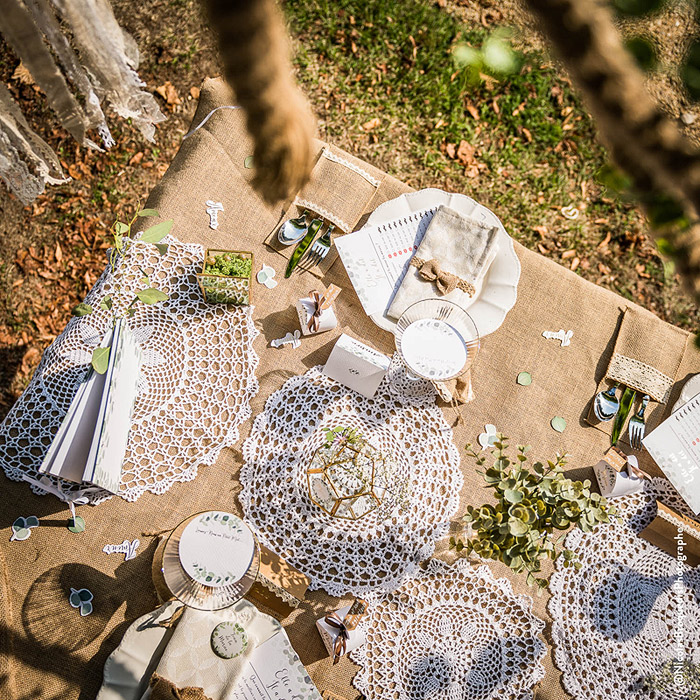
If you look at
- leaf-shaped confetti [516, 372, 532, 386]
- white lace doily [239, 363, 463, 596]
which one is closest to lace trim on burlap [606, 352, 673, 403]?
leaf-shaped confetti [516, 372, 532, 386]

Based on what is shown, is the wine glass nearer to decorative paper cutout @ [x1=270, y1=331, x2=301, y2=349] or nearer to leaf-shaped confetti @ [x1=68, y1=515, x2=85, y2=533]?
decorative paper cutout @ [x1=270, y1=331, x2=301, y2=349]

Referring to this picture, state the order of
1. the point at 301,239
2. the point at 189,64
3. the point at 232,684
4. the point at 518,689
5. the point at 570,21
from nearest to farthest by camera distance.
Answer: the point at 570,21 < the point at 232,684 < the point at 518,689 < the point at 301,239 < the point at 189,64

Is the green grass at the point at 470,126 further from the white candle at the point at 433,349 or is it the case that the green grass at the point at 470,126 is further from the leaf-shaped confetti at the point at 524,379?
the white candle at the point at 433,349

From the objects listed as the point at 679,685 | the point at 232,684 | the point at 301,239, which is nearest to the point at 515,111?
the point at 301,239

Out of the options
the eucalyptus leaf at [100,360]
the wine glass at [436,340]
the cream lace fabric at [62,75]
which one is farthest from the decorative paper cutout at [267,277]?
the cream lace fabric at [62,75]

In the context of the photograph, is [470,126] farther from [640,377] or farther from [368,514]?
[368,514]

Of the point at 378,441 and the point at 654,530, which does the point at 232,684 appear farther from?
the point at 654,530

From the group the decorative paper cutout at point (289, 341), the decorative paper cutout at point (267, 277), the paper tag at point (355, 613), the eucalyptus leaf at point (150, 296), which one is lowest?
the paper tag at point (355, 613)
